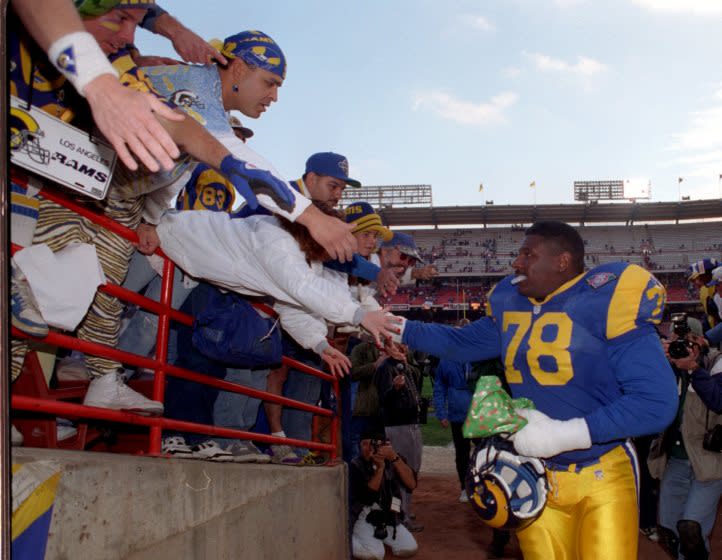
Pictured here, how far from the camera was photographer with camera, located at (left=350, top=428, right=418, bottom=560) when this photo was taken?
6.39 m

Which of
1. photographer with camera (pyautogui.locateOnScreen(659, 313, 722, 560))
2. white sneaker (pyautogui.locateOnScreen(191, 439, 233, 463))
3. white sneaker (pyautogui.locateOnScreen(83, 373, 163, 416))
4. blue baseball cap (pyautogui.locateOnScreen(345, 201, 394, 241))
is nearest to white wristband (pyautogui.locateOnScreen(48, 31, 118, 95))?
white sneaker (pyautogui.locateOnScreen(83, 373, 163, 416))

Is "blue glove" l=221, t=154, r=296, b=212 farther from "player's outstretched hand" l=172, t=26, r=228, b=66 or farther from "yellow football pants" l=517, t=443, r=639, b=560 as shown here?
"yellow football pants" l=517, t=443, r=639, b=560

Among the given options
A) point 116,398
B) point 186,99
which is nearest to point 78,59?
point 186,99

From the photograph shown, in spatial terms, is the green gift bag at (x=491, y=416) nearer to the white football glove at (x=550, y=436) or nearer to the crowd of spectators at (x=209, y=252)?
the white football glove at (x=550, y=436)

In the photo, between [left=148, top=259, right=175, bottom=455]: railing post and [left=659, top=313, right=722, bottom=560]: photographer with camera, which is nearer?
[left=148, top=259, right=175, bottom=455]: railing post

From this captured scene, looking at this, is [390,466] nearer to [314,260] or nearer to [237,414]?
[237,414]

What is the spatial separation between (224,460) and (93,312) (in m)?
0.88

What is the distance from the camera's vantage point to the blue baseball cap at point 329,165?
4656 mm

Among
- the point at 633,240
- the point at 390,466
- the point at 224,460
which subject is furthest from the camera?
the point at 633,240

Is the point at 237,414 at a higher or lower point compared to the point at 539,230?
lower

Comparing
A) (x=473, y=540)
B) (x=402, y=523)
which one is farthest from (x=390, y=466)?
(x=473, y=540)

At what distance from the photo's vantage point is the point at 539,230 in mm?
3541

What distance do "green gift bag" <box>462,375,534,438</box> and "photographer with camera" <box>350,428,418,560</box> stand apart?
327 centimetres

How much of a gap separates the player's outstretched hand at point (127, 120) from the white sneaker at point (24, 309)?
79cm
